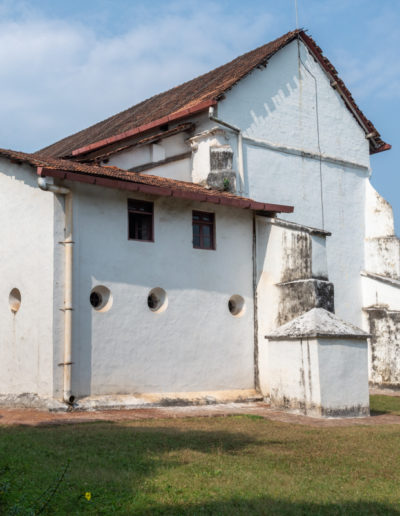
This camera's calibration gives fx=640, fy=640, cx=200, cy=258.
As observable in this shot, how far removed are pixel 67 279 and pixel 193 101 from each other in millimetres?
7804

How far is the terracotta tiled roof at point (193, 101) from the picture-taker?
17375 mm

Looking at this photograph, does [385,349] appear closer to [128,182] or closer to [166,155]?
[166,155]

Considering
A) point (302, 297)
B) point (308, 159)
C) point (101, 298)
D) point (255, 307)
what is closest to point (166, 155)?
point (308, 159)

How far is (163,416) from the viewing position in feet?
37.6

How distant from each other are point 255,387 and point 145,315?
3657mm

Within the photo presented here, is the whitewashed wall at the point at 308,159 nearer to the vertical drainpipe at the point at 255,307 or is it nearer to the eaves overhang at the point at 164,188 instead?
the vertical drainpipe at the point at 255,307

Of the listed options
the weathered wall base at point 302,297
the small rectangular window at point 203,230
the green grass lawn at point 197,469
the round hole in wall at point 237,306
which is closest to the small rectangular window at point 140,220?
the small rectangular window at point 203,230

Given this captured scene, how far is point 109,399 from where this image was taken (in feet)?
40.9

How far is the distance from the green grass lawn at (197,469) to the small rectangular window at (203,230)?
548cm

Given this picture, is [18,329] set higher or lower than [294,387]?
higher

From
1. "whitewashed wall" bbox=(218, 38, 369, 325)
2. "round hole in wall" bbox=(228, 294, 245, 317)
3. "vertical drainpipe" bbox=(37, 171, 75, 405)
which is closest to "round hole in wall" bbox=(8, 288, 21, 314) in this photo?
"vertical drainpipe" bbox=(37, 171, 75, 405)

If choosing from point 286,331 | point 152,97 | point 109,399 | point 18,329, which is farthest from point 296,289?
point 152,97

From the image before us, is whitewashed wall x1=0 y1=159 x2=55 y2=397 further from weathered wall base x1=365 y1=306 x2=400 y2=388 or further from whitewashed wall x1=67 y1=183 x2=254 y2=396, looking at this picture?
weathered wall base x1=365 y1=306 x2=400 y2=388

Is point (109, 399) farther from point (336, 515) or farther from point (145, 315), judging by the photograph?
point (336, 515)
